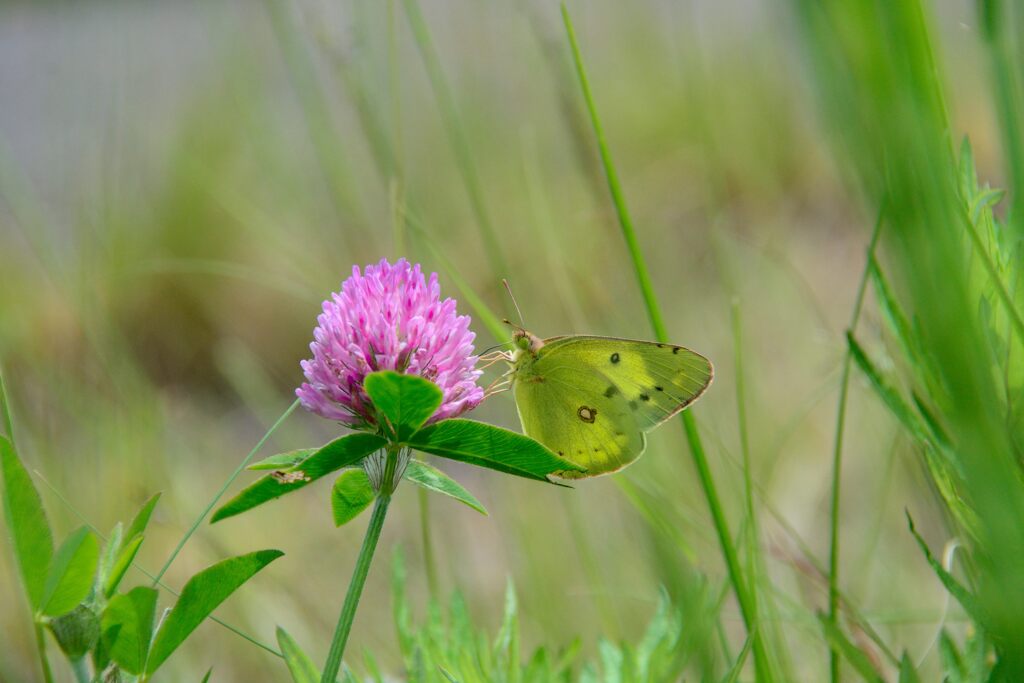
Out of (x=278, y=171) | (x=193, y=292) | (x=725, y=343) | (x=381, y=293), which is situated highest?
(x=278, y=171)

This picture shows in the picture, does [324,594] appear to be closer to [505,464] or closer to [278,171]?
[505,464]

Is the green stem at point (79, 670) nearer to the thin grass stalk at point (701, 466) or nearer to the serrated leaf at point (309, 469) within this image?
the serrated leaf at point (309, 469)

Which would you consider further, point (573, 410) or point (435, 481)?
point (573, 410)

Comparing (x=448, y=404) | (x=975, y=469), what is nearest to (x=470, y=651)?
(x=448, y=404)

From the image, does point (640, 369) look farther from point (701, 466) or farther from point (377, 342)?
point (377, 342)

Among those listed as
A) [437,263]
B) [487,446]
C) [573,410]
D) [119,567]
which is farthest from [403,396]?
[437,263]

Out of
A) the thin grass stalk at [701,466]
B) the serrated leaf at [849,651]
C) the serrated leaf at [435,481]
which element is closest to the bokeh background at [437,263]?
the thin grass stalk at [701,466]
